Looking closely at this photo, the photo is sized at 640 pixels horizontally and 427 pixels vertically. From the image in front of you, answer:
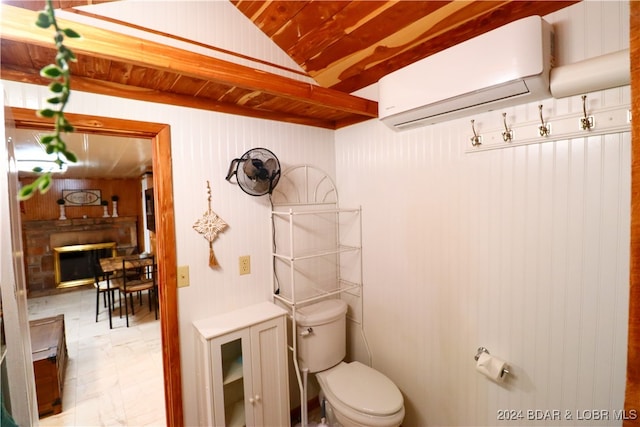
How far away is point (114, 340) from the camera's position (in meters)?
3.32

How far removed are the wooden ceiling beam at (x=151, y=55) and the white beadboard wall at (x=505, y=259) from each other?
2.52ft

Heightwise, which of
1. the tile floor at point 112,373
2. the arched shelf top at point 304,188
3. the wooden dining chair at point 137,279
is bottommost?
the tile floor at point 112,373

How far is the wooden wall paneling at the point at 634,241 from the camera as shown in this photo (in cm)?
55

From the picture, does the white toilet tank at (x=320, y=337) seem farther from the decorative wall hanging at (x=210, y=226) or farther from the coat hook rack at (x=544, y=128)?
the coat hook rack at (x=544, y=128)

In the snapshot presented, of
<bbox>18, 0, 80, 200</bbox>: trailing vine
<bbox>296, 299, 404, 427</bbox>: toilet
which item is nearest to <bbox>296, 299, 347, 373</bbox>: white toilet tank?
<bbox>296, 299, 404, 427</bbox>: toilet

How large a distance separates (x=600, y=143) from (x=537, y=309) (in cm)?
77

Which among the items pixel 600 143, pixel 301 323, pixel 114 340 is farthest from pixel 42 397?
pixel 600 143

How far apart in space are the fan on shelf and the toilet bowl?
1273 mm

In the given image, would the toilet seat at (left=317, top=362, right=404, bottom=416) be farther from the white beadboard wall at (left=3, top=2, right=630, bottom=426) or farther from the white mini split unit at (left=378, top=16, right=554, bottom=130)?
the white mini split unit at (left=378, top=16, right=554, bottom=130)

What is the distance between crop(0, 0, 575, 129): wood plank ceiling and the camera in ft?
3.78

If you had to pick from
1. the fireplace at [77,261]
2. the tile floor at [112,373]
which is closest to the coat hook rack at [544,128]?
the tile floor at [112,373]

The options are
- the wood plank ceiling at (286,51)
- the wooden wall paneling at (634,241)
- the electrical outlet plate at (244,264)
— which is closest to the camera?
the wooden wall paneling at (634,241)

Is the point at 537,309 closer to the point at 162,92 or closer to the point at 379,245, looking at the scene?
the point at 379,245

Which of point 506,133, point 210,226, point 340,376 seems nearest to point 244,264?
point 210,226
